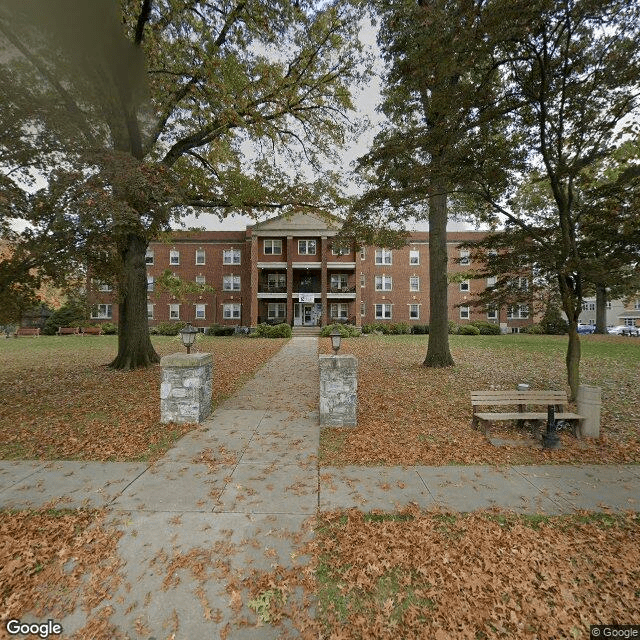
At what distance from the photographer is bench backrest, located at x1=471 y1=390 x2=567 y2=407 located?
5.72 metres

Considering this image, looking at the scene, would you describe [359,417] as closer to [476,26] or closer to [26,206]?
[476,26]

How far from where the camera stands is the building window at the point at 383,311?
3450cm

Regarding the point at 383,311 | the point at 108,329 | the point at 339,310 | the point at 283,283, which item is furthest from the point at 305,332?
the point at 108,329

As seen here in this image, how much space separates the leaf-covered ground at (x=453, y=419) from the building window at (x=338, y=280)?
19890mm

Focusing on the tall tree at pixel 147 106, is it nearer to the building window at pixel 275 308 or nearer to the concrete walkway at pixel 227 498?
the concrete walkway at pixel 227 498

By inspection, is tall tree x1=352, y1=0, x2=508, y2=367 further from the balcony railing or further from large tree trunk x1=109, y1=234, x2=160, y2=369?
the balcony railing

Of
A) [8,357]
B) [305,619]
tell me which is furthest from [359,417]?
[8,357]

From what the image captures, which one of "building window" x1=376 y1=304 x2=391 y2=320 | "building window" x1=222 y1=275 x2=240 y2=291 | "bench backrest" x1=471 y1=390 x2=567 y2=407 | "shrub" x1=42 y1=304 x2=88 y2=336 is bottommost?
"bench backrest" x1=471 y1=390 x2=567 y2=407

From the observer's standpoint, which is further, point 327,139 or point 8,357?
point 8,357

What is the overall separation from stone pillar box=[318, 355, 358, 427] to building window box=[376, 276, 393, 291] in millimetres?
29473

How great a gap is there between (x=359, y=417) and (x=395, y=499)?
2.89 m

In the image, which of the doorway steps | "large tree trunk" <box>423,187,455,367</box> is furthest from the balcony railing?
"large tree trunk" <box>423,187,455,367</box>

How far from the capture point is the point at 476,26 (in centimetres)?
546

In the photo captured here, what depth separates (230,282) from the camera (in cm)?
3394
